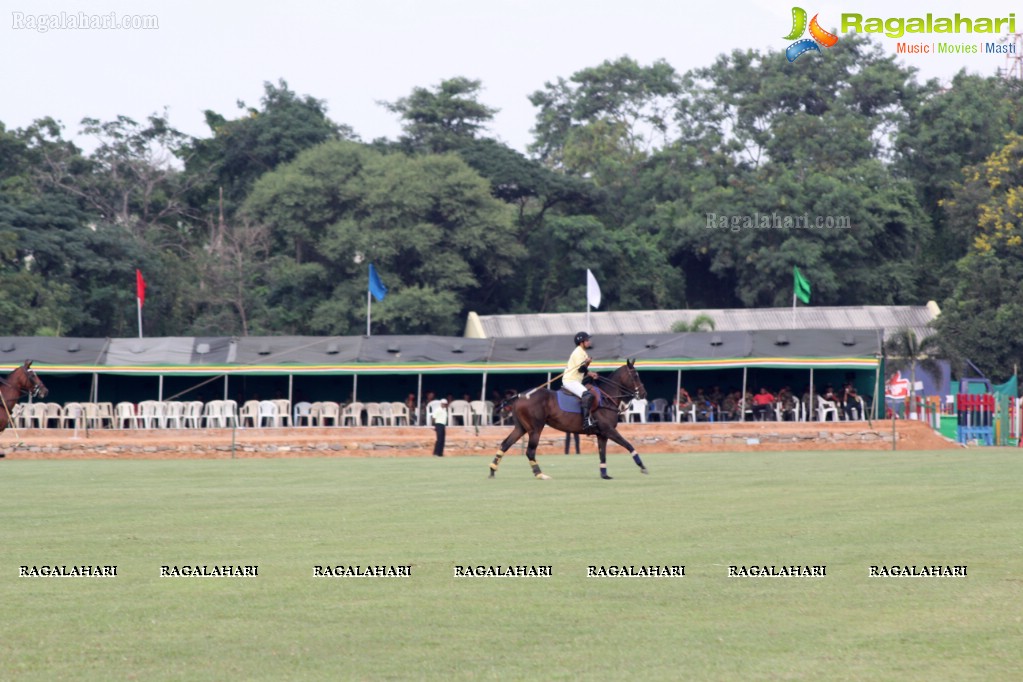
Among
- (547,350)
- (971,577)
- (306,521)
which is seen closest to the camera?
(971,577)

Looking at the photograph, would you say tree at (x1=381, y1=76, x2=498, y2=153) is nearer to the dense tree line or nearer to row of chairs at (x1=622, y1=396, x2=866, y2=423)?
the dense tree line

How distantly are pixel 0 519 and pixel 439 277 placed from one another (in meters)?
43.3

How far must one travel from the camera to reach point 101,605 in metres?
8.34

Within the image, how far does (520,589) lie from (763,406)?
30.8 metres

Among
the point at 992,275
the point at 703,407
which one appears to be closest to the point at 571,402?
the point at 703,407

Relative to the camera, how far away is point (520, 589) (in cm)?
885

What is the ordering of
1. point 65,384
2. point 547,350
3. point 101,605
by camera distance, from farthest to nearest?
1. point 65,384
2. point 547,350
3. point 101,605

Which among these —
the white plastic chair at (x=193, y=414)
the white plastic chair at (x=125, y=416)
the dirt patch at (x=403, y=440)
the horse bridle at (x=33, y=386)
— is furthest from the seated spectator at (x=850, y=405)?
the horse bridle at (x=33, y=386)

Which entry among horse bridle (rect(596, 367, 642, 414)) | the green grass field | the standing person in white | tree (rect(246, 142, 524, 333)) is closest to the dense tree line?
tree (rect(246, 142, 524, 333))

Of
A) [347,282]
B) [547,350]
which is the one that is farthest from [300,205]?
[547,350]

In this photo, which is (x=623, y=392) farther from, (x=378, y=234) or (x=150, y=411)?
(x=378, y=234)

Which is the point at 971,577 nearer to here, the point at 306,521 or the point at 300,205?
the point at 306,521

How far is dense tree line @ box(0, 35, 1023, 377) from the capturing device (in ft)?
180

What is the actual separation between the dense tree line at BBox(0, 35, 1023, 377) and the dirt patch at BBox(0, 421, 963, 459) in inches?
627
